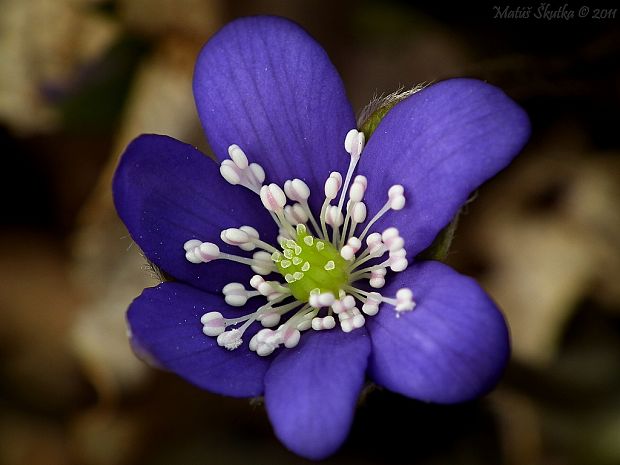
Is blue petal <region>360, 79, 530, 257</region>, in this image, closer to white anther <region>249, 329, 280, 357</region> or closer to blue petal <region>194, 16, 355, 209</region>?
blue petal <region>194, 16, 355, 209</region>

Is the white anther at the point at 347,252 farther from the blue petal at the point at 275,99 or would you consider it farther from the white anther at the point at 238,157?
the white anther at the point at 238,157

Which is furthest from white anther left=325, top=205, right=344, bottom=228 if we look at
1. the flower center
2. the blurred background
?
the blurred background

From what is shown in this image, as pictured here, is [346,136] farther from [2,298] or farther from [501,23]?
[2,298]

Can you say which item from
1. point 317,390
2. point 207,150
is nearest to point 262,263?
point 317,390

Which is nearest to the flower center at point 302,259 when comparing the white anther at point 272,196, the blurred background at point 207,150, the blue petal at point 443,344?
the white anther at point 272,196

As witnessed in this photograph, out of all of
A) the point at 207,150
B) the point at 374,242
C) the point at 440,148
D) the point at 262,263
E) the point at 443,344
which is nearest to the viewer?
the point at 443,344

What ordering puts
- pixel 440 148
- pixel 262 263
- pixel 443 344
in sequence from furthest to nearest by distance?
pixel 262 263 → pixel 440 148 → pixel 443 344

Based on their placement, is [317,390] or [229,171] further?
[229,171]

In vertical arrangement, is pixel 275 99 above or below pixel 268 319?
above

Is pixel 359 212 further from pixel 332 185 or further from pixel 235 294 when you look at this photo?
pixel 235 294
